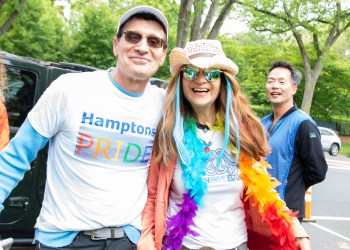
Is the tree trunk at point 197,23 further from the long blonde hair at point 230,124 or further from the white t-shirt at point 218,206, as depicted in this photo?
the white t-shirt at point 218,206

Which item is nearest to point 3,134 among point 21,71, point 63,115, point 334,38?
point 63,115

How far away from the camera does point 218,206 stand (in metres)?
2.06

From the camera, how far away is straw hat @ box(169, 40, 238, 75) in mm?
2127

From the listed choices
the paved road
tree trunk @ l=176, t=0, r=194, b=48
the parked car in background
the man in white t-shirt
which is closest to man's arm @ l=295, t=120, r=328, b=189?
the man in white t-shirt

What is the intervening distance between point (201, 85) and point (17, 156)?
0.96 m

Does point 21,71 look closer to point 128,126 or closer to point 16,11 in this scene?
point 128,126

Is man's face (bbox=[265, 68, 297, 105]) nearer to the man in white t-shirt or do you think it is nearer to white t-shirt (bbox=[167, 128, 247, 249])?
white t-shirt (bbox=[167, 128, 247, 249])

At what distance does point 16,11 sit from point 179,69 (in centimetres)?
911

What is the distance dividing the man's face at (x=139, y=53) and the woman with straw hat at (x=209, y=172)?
207mm

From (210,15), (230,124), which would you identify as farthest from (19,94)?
(210,15)

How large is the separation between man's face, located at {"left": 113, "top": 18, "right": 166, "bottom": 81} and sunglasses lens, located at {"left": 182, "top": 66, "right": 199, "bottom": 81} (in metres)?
0.19

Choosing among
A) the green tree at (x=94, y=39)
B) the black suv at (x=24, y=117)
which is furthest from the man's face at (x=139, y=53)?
the green tree at (x=94, y=39)

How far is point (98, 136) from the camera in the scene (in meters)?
1.88

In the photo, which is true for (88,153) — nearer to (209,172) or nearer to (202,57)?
(209,172)
